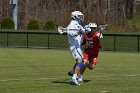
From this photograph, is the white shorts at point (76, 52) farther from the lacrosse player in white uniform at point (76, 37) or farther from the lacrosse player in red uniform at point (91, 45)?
the lacrosse player in red uniform at point (91, 45)

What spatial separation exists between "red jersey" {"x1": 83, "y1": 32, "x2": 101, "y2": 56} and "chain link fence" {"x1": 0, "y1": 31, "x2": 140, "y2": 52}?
26.5 meters

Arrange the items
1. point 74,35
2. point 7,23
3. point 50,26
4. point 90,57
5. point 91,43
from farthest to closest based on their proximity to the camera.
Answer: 1. point 50,26
2. point 7,23
3. point 90,57
4. point 91,43
5. point 74,35

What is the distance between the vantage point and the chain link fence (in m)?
43.8

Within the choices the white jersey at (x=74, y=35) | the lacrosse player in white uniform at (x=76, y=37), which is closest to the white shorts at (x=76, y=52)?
the lacrosse player in white uniform at (x=76, y=37)

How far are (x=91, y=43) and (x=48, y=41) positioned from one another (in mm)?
27433

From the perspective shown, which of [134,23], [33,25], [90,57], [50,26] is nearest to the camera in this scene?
[90,57]

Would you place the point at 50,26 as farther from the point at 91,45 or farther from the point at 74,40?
the point at 74,40

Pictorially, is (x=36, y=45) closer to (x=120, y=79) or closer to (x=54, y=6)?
(x=54, y=6)

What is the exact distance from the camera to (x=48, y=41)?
145 ft

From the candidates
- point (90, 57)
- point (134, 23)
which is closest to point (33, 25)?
point (134, 23)

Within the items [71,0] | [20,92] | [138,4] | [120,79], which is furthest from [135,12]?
[20,92]

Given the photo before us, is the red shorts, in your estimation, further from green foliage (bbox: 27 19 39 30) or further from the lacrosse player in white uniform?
green foliage (bbox: 27 19 39 30)

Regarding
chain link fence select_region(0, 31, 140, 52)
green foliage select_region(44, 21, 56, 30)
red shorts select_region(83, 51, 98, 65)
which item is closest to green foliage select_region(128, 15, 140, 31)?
green foliage select_region(44, 21, 56, 30)

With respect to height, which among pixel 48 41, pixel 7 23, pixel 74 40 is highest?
pixel 7 23
